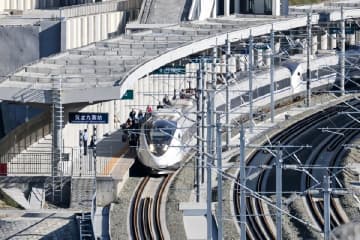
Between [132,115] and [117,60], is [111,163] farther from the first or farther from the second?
[117,60]

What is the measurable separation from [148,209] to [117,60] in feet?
30.0

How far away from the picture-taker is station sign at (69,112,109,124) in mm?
34406

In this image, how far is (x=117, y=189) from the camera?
3397cm

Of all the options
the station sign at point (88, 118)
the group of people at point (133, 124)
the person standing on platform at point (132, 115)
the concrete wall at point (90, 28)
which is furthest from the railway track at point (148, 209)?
the concrete wall at point (90, 28)

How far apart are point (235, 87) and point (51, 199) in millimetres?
12503

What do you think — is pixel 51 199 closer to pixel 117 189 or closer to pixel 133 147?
pixel 117 189

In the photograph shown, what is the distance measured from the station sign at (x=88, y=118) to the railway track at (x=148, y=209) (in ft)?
5.77

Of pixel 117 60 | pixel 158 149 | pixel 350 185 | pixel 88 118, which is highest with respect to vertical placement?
pixel 117 60

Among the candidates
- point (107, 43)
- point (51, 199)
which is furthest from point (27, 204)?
point (107, 43)

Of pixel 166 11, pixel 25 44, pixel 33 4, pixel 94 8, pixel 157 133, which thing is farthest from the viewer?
pixel 33 4

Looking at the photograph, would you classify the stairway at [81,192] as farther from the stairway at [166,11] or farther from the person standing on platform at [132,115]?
the stairway at [166,11]

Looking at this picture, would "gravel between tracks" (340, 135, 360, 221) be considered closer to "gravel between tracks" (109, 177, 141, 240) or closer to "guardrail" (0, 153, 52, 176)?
"gravel between tracks" (109, 177, 141, 240)

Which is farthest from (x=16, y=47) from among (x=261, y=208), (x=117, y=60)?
(x=261, y=208)

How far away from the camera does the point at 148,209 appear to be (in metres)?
32.7
